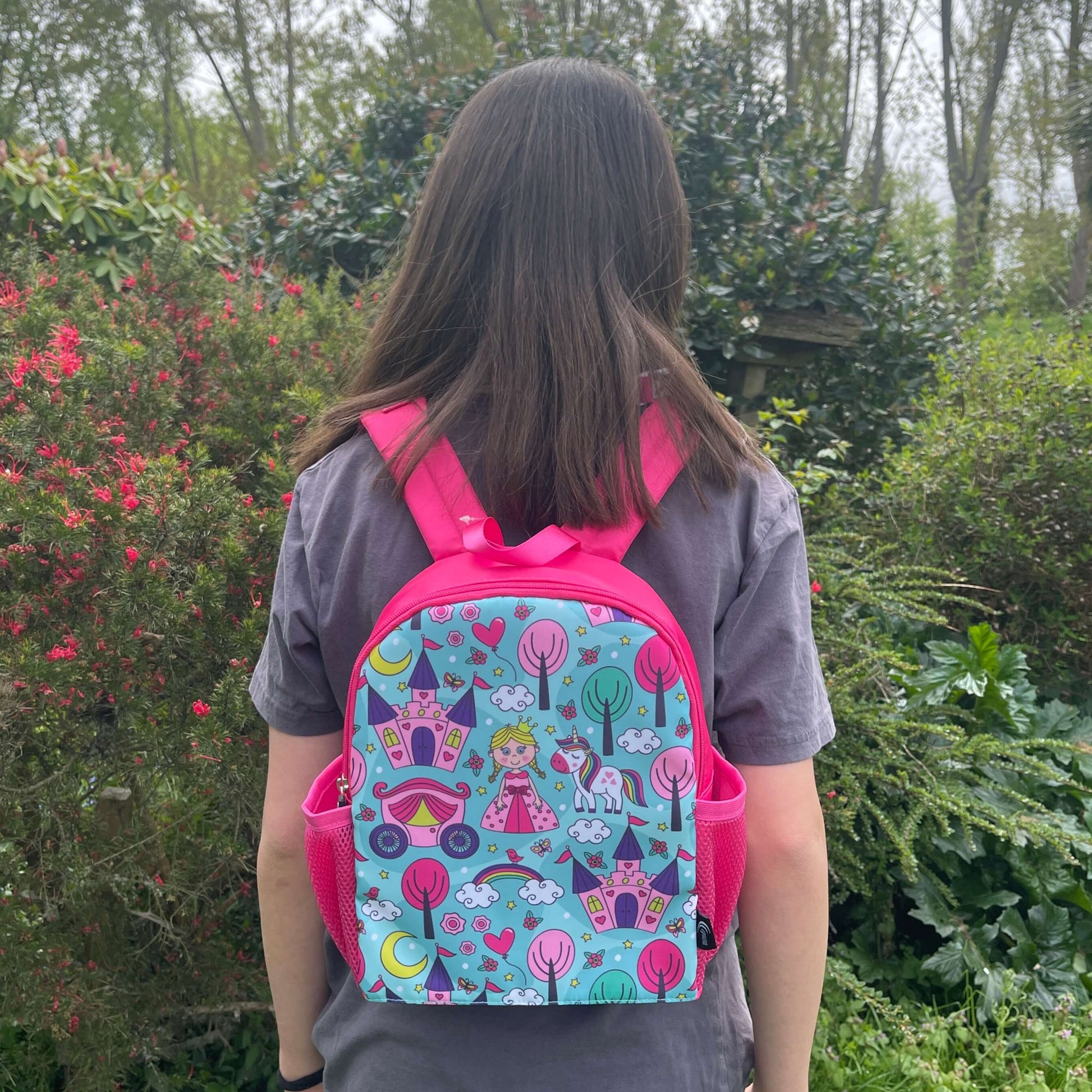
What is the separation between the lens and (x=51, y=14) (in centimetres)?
1527

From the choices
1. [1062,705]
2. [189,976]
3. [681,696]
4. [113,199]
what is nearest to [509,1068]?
[681,696]

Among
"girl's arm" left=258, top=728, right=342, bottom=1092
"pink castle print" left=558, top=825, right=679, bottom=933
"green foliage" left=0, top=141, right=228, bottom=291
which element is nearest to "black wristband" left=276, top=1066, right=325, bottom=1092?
"girl's arm" left=258, top=728, right=342, bottom=1092

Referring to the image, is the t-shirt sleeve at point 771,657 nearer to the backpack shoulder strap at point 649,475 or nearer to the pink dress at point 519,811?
the backpack shoulder strap at point 649,475

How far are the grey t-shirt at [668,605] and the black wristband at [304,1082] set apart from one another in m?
0.17

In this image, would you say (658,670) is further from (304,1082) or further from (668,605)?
(304,1082)

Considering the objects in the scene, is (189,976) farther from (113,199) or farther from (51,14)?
(51,14)

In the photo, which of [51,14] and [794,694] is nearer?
A: [794,694]

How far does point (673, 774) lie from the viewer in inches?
36.9

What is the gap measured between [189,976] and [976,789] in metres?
2.33

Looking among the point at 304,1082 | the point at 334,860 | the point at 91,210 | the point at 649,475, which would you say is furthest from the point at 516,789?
the point at 91,210

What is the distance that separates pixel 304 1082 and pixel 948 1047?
A: 203 cm

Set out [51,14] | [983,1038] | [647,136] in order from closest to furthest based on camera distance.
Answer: [647,136]
[983,1038]
[51,14]

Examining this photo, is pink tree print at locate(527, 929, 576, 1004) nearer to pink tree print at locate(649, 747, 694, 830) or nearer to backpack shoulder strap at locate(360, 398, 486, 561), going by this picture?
pink tree print at locate(649, 747, 694, 830)

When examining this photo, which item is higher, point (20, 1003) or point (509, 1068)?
point (509, 1068)
